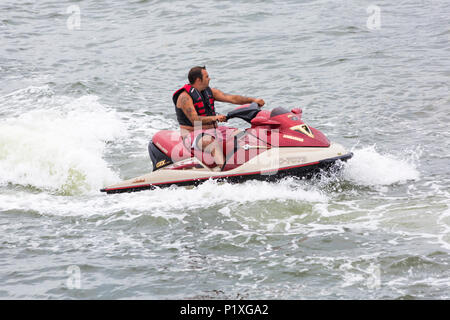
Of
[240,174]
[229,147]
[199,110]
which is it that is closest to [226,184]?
[240,174]

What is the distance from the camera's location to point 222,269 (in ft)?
18.2

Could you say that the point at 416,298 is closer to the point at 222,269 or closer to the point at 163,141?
the point at 222,269

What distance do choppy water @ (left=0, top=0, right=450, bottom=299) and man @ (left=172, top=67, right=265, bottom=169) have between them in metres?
0.46

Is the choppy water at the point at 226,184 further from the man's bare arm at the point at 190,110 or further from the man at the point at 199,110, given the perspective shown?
the man's bare arm at the point at 190,110

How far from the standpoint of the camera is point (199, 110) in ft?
24.6

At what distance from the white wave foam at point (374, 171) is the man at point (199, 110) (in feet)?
4.50

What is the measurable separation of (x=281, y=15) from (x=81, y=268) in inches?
501

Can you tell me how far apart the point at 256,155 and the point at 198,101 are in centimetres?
97

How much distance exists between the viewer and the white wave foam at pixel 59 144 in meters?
8.71

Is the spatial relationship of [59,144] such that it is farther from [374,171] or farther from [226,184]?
[374,171]

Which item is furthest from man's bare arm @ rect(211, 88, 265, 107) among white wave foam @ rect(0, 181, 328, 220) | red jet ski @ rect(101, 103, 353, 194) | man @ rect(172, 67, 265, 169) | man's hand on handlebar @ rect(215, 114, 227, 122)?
white wave foam @ rect(0, 181, 328, 220)

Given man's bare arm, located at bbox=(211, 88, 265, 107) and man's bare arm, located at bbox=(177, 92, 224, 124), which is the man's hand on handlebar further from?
man's bare arm, located at bbox=(211, 88, 265, 107)

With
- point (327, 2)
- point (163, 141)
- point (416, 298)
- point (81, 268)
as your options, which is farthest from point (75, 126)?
point (327, 2)

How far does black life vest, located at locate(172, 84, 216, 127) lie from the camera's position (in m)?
7.42
